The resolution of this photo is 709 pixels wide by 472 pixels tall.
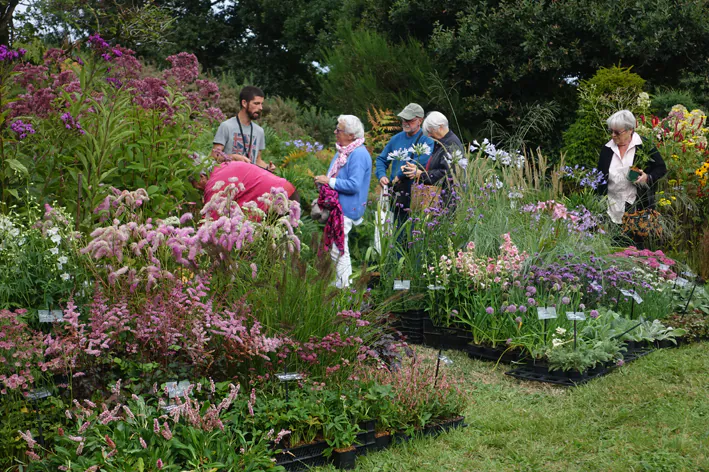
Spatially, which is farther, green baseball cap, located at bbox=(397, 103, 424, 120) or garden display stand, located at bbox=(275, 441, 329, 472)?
green baseball cap, located at bbox=(397, 103, 424, 120)

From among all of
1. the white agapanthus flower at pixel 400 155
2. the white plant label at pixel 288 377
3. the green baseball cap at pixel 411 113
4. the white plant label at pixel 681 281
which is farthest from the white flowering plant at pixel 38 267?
the white plant label at pixel 681 281

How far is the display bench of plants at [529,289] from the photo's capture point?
555 centimetres

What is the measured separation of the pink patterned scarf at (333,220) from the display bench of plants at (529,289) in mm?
472

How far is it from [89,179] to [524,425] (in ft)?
10.2

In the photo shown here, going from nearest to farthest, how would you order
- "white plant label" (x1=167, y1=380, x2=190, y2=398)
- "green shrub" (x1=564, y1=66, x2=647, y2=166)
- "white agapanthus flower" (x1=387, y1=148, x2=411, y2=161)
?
"white plant label" (x1=167, y1=380, x2=190, y2=398), "white agapanthus flower" (x1=387, y1=148, x2=411, y2=161), "green shrub" (x1=564, y1=66, x2=647, y2=166)

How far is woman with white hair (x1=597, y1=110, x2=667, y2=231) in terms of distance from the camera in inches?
310

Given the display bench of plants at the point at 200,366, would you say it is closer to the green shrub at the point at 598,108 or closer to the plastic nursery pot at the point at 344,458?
the plastic nursery pot at the point at 344,458

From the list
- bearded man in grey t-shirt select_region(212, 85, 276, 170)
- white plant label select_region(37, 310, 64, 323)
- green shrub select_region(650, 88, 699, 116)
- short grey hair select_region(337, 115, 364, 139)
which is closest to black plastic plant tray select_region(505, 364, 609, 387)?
short grey hair select_region(337, 115, 364, 139)

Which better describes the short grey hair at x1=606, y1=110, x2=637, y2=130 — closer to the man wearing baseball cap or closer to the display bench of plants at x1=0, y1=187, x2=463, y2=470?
the man wearing baseball cap

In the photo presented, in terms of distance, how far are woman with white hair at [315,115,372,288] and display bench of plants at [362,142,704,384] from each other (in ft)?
1.53

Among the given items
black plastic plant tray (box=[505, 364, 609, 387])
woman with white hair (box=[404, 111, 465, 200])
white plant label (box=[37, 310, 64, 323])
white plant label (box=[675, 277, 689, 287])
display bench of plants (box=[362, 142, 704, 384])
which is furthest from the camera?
woman with white hair (box=[404, 111, 465, 200])

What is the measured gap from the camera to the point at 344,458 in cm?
364

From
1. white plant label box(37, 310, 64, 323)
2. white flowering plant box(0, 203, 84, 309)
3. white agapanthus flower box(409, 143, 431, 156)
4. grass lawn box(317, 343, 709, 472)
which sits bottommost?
grass lawn box(317, 343, 709, 472)

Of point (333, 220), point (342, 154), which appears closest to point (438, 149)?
point (342, 154)
